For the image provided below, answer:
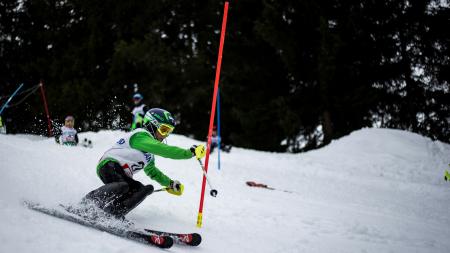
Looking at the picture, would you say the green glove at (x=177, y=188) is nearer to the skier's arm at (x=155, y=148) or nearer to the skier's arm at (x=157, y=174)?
the skier's arm at (x=157, y=174)

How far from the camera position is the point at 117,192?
386 cm

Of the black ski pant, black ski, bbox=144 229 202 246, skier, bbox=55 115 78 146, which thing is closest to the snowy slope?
black ski, bbox=144 229 202 246

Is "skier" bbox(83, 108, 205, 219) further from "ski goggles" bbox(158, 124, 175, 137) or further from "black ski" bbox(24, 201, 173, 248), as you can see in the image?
"black ski" bbox(24, 201, 173, 248)

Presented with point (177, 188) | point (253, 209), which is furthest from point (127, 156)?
point (253, 209)

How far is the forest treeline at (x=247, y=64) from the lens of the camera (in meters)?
15.6

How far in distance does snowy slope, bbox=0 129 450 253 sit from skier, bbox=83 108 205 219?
17.3 inches

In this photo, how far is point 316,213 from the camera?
5.76 metres

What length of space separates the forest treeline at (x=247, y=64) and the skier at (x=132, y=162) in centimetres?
978

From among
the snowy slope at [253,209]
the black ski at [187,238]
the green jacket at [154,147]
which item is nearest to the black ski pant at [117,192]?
the green jacket at [154,147]

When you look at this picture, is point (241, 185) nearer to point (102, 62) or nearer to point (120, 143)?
point (120, 143)

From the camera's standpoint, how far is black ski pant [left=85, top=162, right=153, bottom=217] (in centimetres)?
381

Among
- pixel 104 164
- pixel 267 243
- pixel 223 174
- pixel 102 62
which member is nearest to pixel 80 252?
pixel 104 164

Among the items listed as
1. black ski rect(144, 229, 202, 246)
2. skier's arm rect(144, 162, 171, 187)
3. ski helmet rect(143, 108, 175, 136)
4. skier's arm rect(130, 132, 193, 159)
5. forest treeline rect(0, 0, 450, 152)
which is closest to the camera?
black ski rect(144, 229, 202, 246)

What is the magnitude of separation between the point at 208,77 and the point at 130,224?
61.9 ft
